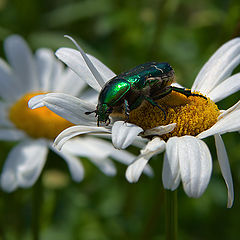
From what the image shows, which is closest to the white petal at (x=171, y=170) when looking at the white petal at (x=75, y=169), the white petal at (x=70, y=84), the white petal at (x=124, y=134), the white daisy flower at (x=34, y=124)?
the white petal at (x=124, y=134)

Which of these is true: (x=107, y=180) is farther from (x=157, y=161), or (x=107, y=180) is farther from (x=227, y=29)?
(x=227, y=29)

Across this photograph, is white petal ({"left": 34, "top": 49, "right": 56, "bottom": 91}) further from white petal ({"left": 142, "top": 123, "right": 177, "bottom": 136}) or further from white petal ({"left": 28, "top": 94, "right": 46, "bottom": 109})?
white petal ({"left": 142, "top": 123, "right": 177, "bottom": 136})

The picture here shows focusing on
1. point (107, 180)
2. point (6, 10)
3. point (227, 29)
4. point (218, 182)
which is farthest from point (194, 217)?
point (6, 10)

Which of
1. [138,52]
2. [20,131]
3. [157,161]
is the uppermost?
[138,52]

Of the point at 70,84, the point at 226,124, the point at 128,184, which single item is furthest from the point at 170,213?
the point at 70,84

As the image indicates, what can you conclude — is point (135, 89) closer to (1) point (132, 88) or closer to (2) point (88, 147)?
(1) point (132, 88)

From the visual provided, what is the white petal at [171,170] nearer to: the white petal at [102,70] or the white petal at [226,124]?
the white petal at [226,124]

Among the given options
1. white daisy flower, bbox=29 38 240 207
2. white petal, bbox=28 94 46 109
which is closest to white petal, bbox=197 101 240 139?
white daisy flower, bbox=29 38 240 207
